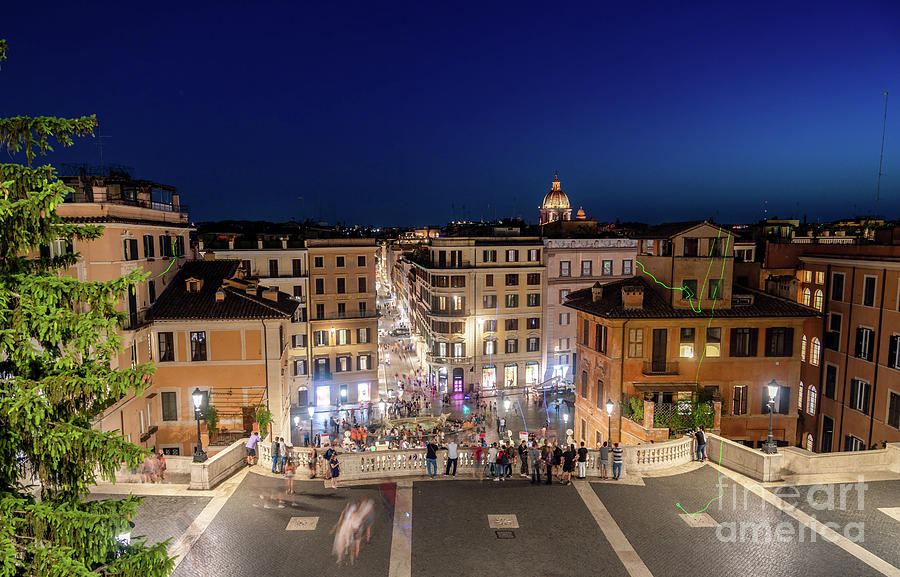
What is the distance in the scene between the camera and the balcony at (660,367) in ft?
106

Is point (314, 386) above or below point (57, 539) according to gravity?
below

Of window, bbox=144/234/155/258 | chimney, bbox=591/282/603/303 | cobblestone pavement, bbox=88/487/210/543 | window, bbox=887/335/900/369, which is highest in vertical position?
window, bbox=144/234/155/258

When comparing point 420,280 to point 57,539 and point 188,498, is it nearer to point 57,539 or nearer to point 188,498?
point 188,498

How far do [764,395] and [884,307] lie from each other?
8.12 m

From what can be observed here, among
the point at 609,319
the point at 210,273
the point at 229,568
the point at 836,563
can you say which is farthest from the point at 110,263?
the point at 836,563

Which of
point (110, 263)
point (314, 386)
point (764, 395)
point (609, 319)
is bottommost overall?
point (314, 386)

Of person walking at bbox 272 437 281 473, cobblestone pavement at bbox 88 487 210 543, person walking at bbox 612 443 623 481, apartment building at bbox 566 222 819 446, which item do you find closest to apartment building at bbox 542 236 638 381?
apartment building at bbox 566 222 819 446

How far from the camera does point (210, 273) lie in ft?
125

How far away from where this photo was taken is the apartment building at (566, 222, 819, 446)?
105 feet

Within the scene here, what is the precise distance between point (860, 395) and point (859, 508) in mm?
18225

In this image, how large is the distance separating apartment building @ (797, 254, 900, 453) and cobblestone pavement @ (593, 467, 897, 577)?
17193 millimetres

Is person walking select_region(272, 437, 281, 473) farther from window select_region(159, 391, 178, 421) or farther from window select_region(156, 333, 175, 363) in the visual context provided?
window select_region(156, 333, 175, 363)

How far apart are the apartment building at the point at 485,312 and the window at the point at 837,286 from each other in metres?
28.3

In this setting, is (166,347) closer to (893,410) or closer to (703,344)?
(703,344)
